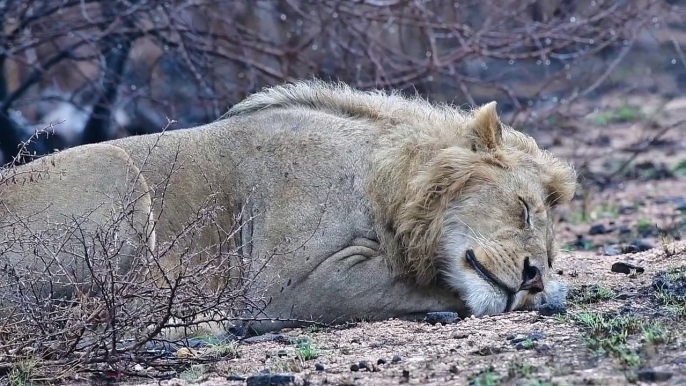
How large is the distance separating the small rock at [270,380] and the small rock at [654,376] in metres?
1.16

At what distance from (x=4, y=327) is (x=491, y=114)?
7.98 feet

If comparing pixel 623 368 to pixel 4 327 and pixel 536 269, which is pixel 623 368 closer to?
pixel 536 269

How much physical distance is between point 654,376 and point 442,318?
156 centimetres

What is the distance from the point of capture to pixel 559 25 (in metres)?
9.34

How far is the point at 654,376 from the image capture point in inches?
138

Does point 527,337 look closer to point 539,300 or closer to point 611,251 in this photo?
point 539,300

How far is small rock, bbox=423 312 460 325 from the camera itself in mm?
4957

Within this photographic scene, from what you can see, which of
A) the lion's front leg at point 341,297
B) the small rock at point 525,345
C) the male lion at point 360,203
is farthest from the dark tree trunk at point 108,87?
the small rock at point 525,345

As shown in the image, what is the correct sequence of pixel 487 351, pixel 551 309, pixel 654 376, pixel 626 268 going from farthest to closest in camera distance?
pixel 626 268 < pixel 551 309 < pixel 487 351 < pixel 654 376

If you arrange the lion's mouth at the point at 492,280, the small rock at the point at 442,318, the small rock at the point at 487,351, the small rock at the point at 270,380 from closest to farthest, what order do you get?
1. the small rock at the point at 270,380
2. the small rock at the point at 487,351
3. the small rock at the point at 442,318
4. the lion's mouth at the point at 492,280

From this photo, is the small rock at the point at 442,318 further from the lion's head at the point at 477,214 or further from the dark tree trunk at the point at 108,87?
the dark tree trunk at the point at 108,87

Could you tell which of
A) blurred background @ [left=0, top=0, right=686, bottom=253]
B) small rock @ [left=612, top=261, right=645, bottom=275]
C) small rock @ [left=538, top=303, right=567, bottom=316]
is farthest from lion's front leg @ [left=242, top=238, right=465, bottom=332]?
blurred background @ [left=0, top=0, right=686, bottom=253]

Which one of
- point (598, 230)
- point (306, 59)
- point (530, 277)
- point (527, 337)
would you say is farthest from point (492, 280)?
point (306, 59)

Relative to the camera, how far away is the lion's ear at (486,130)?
210 inches
